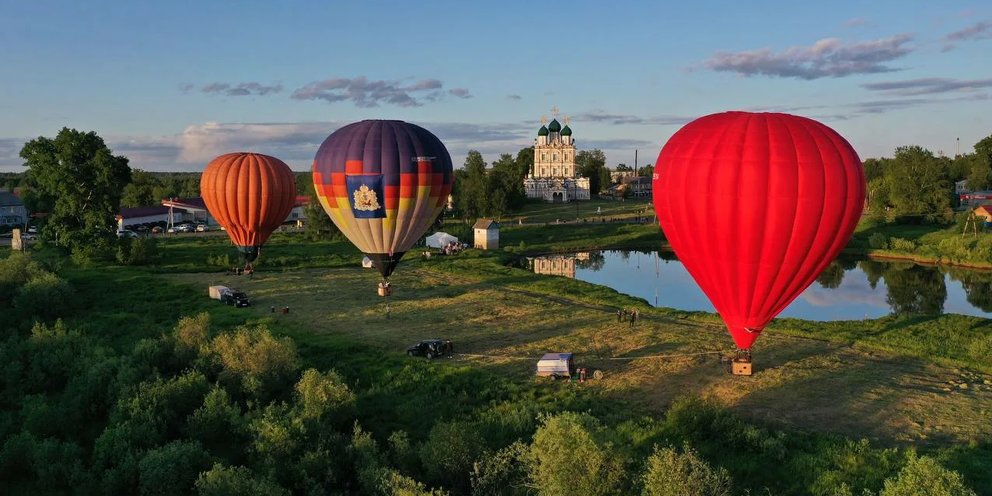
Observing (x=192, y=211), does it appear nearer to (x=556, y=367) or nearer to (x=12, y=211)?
(x=12, y=211)

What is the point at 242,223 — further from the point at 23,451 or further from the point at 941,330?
the point at 941,330

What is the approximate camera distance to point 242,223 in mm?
41844

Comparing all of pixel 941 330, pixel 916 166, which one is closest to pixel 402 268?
pixel 941 330

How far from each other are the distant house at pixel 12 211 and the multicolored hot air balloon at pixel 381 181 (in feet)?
227

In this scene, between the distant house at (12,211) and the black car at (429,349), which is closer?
the black car at (429,349)

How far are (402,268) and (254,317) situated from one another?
1759cm

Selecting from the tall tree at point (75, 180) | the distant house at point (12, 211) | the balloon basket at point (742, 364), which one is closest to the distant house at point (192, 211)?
the distant house at point (12, 211)

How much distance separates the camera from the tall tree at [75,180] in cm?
4941

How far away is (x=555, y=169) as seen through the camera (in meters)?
131

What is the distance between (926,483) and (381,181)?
23603mm

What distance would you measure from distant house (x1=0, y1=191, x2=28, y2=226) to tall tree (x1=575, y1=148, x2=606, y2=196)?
94799 mm

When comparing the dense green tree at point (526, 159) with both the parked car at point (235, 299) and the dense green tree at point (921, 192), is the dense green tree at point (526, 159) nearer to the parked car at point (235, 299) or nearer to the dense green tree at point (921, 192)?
the dense green tree at point (921, 192)

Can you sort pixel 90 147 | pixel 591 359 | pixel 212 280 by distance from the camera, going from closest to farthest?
pixel 591 359 → pixel 212 280 → pixel 90 147

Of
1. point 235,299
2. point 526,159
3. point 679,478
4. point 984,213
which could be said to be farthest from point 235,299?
point 526,159
